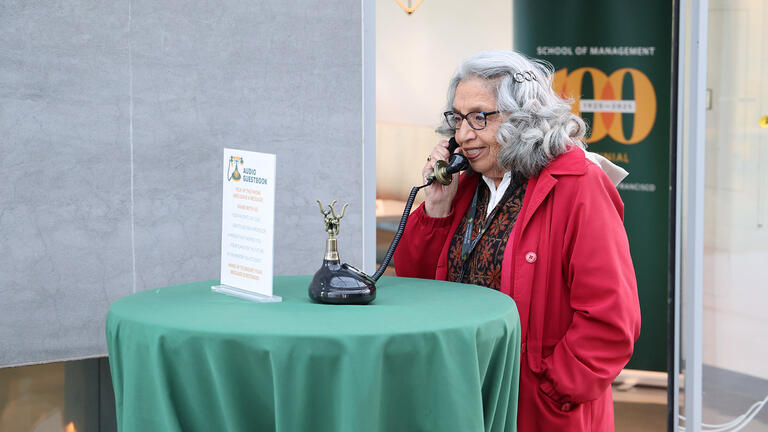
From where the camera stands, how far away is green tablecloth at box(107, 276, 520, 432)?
1.43 meters

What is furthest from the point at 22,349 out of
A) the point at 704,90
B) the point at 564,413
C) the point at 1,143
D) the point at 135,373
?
the point at 704,90

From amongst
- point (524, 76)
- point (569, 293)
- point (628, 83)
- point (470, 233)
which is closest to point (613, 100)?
point (628, 83)

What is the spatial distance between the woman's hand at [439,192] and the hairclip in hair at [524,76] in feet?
1.01

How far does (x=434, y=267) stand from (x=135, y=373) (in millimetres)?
1153

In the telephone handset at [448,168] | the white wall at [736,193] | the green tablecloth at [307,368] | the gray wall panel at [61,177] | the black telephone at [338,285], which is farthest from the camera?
the white wall at [736,193]

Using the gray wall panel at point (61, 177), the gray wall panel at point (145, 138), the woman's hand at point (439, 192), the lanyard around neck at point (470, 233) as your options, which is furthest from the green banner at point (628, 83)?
the gray wall panel at point (61, 177)

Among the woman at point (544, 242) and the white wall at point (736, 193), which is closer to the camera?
the woman at point (544, 242)

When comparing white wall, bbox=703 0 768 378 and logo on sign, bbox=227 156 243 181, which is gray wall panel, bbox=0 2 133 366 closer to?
logo on sign, bbox=227 156 243 181

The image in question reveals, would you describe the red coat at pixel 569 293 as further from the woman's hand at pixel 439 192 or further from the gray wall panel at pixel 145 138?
the gray wall panel at pixel 145 138

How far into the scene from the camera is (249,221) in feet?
6.03

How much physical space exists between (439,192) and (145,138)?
1.47 meters

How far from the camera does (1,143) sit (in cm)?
297

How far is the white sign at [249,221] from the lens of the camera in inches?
69.9

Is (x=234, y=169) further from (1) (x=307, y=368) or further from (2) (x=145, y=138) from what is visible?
(2) (x=145, y=138)
